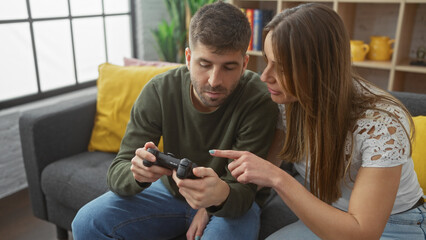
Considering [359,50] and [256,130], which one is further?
[359,50]

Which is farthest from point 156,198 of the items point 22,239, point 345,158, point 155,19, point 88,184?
point 155,19

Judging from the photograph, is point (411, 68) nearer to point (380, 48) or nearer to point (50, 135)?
point (380, 48)

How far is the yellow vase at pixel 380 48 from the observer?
7.66 ft

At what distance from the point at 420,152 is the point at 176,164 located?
877 mm

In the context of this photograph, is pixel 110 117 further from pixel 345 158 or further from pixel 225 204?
pixel 345 158

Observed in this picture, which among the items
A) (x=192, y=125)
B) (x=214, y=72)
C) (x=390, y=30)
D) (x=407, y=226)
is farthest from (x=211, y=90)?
(x=390, y=30)

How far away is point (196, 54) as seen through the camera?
1.12m

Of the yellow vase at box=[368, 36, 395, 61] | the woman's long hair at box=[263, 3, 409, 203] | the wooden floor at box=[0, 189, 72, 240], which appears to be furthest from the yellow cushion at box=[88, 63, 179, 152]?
the yellow vase at box=[368, 36, 395, 61]

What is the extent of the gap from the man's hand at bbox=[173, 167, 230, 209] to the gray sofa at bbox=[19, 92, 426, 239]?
0.59 m

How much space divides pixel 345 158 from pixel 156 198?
24.6 inches

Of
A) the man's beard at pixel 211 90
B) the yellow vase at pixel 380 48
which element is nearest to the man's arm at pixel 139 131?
the man's beard at pixel 211 90

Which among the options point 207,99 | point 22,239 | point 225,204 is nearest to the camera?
point 225,204

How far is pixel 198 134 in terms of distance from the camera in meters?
1.23

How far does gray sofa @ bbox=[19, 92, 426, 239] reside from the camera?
1.63m
